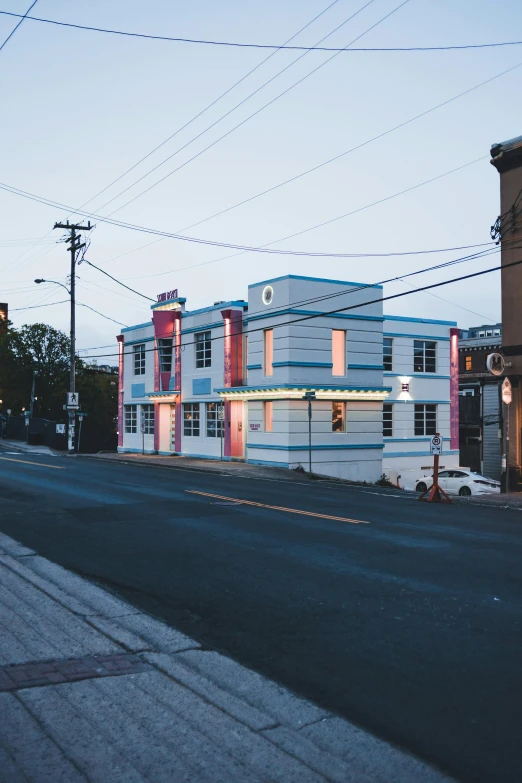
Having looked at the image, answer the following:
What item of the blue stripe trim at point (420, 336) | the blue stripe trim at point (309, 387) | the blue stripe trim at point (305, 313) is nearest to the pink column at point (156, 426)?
the blue stripe trim at point (309, 387)

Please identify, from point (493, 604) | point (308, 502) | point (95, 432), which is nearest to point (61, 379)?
point (95, 432)

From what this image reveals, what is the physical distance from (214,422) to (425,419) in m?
13.4

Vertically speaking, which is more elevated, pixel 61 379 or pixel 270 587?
pixel 61 379

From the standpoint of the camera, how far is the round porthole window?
107ft

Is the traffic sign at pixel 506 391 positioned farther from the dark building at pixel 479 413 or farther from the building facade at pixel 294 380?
the dark building at pixel 479 413

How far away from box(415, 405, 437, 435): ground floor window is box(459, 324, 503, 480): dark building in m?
5.37

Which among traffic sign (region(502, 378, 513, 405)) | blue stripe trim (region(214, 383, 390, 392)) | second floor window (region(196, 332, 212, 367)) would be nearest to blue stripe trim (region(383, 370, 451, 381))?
blue stripe trim (region(214, 383, 390, 392))

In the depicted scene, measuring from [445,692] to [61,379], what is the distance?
65.5 meters

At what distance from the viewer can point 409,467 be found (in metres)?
41.1

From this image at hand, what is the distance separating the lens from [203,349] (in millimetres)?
38438

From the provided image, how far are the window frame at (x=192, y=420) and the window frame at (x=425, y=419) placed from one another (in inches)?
511

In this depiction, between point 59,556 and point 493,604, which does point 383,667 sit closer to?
point 493,604

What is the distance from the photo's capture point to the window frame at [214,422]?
36.4 m

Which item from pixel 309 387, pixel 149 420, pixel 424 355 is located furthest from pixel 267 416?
pixel 424 355
